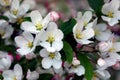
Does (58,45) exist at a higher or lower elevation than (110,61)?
higher

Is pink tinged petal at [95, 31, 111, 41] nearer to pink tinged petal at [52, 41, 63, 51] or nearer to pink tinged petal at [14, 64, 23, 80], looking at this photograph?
pink tinged petal at [52, 41, 63, 51]

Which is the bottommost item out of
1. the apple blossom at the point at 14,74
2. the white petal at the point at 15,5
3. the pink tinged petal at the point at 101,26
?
the apple blossom at the point at 14,74

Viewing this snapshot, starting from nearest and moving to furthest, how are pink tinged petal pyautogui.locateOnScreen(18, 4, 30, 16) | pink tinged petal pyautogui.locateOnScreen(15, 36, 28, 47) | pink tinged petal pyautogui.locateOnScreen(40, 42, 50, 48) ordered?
1. pink tinged petal pyautogui.locateOnScreen(40, 42, 50, 48)
2. pink tinged petal pyautogui.locateOnScreen(15, 36, 28, 47)
3. pink tinged petal pyautogui.locateOnScreen(18, 4, 30, 16)

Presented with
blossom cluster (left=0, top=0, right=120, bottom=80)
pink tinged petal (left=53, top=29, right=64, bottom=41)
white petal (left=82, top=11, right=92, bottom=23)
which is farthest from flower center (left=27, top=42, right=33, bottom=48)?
white petal (left=82, top=11, right=92, bottom=23)

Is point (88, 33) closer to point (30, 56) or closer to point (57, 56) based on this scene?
point (57, 56)

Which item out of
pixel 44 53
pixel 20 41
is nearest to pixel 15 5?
pixel 20 41

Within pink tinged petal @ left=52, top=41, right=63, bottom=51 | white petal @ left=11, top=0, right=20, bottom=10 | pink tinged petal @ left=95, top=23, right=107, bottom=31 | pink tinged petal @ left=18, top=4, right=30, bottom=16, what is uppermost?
white petal @ left=11, top=0, right=20, bottom=10

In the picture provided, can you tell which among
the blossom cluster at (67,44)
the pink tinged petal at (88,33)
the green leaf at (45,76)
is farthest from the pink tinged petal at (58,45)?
the green leaf at (45,76)

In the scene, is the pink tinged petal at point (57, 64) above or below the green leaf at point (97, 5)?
below

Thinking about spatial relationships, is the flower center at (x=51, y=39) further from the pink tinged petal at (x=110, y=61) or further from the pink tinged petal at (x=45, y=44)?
the pink tinged petal at (x=110, y=61)

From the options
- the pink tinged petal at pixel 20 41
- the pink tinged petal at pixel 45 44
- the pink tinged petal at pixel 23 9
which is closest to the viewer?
the pink tinged petal at pixel 45 44
